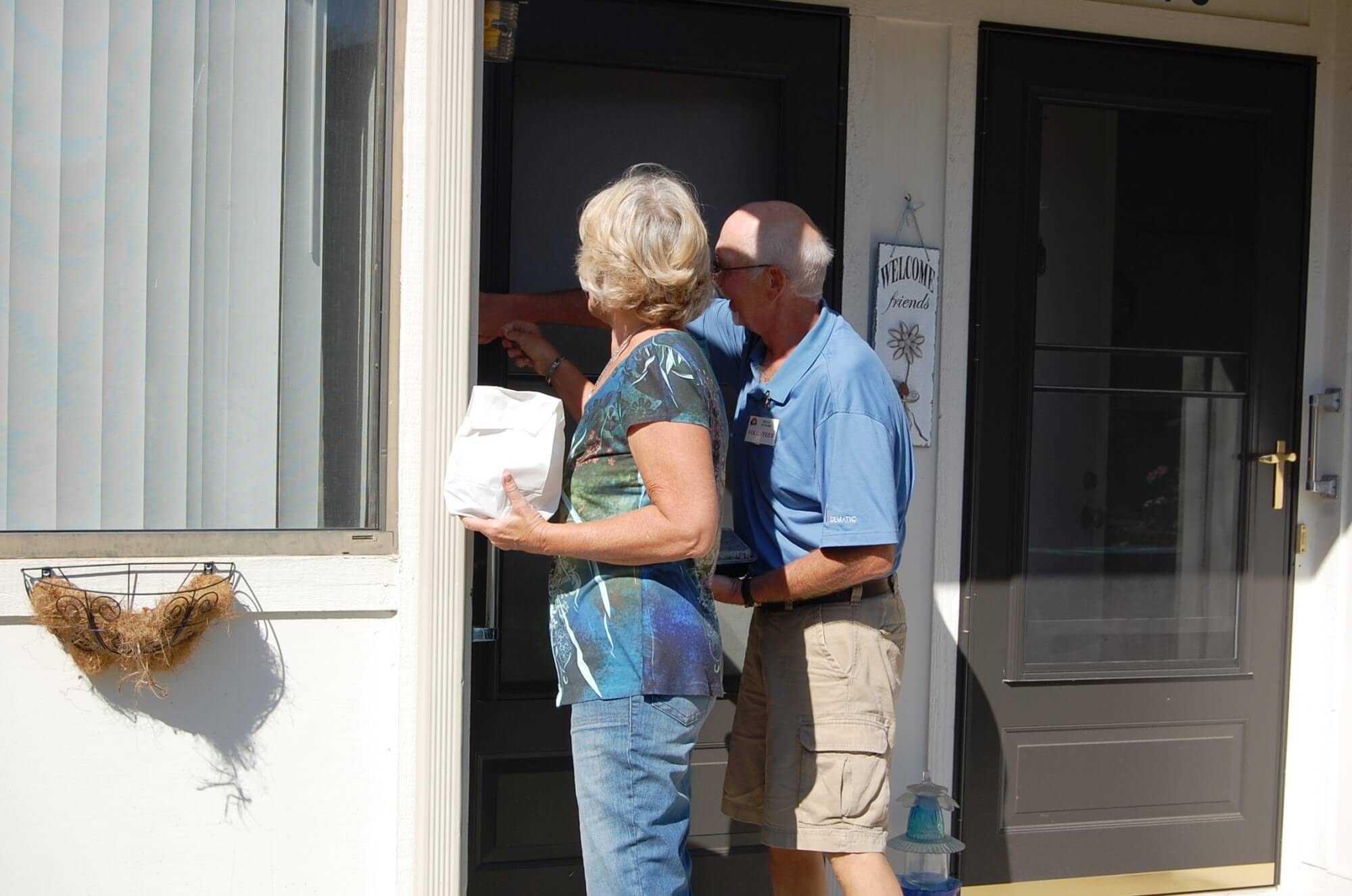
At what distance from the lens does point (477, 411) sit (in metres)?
1.83

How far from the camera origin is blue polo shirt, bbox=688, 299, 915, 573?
85.2 inches

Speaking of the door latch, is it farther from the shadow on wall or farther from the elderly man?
the shadow on wall

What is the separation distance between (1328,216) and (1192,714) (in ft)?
4.92

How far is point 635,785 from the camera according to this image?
1.85 meters

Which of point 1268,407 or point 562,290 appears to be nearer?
point 562,290

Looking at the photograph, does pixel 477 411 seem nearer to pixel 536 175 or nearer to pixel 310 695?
pixel 310 695

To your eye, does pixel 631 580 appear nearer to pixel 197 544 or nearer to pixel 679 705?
pixel 679 705

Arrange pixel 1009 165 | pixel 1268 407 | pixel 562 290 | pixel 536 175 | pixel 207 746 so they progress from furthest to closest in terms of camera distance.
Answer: pixel 1268 407, pixel 1009 165, pixel 536 175, pixel 562 290, pixel 207 746

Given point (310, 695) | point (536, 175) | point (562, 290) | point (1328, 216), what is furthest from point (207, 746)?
point (1328, 216)

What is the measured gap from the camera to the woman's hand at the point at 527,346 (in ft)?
8.43

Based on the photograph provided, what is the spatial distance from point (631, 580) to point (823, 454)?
1.71 ft

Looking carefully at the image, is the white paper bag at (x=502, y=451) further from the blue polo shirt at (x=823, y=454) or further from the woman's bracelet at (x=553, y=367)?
the woman's bracelet at (x=553, y=367)

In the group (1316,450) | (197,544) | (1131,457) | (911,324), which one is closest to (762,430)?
(911,324)

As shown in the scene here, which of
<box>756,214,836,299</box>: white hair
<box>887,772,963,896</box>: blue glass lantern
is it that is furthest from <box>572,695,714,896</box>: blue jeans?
<box>887,772,963,896</box>: blue glass lantern
